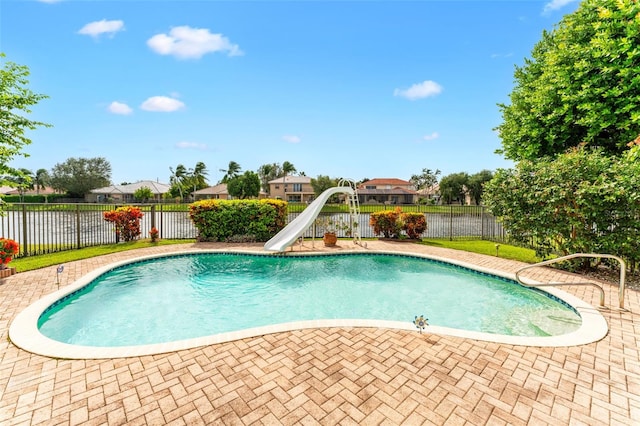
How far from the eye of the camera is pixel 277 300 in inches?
280

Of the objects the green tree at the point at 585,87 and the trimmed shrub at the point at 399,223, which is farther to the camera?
the trimmed shrub at the point at 399,223

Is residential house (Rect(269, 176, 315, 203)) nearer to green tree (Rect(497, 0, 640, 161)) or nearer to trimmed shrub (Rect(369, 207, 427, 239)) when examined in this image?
trimmed shrub (Rect(369, 207, 427, 239))

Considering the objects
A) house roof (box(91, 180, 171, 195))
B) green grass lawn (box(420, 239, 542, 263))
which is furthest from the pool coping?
house roof (box(91, 180, 171, 195))

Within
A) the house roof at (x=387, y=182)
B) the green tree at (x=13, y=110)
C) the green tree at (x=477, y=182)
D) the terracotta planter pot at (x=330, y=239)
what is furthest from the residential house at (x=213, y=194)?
the green tree at (x=13, y=110)

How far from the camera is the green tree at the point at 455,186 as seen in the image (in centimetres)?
5331

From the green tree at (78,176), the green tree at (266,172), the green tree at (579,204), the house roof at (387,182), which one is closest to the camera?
the green tree at (579,204)

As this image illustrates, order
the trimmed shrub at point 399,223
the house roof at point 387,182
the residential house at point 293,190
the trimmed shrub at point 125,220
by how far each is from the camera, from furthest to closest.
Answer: the house roof at point 387,182 → the residential house at point 293,190 → the trimmed shrub at point 399,223 → the trimmed shrub at point 125,220

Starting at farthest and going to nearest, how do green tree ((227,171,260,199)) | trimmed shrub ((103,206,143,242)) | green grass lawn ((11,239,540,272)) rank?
green tree ((227,171,260,199)) < trimmed shrub ((103,206,143,242)) < green grass lawn ((11,239,540,272))

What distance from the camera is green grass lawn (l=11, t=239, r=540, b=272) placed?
26.9 feet

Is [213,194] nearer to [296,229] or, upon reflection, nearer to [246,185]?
[246,185]

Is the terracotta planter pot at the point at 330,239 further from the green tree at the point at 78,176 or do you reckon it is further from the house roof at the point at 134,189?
the green tree at the point at 78,176

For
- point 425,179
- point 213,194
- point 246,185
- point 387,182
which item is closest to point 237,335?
point 246,185

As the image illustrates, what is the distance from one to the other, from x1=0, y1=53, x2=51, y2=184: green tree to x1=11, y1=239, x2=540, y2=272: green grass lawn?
105 inches

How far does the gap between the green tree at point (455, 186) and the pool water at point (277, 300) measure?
4931 centimetres
